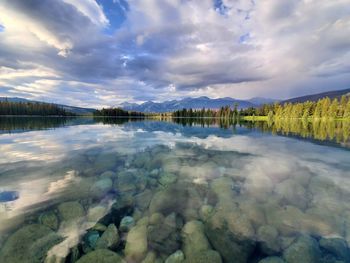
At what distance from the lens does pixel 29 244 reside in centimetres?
598

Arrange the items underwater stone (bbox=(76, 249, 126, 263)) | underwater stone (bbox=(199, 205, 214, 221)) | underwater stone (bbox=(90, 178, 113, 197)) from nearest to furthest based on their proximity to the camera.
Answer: underwater stone (bbox=(76, 249, 126, 263))
underwater stone (bbox=(199, 205, 214, 221))
underwater stone (bbox=(90, 178, 113, 197))

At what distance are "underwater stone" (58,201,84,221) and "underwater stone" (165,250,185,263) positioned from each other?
12.6 ft

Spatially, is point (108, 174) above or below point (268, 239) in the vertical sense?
above

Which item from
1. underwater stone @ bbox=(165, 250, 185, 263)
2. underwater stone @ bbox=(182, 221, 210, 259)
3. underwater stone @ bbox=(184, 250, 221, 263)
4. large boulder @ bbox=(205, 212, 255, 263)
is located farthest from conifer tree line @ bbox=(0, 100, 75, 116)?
underwater stone @ bbox=(184, 250, 221, 263)

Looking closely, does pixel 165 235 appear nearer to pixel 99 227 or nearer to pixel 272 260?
pixel 99 227

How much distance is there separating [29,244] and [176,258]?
433 cm

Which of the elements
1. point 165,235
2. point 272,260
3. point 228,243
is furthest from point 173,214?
point 272,260

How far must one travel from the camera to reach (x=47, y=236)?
20.9 ft

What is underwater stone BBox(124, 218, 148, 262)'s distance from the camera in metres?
6.07

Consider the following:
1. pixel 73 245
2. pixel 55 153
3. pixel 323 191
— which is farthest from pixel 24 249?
pixel 55 153

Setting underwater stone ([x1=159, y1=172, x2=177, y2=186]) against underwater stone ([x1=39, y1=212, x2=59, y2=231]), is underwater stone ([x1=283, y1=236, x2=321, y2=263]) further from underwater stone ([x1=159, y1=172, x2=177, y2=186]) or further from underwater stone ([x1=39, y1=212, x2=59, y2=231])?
underwater stone ([x1=39, y1=212, x2=59, y2=231])

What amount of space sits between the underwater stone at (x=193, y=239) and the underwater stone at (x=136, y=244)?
1.28 metres

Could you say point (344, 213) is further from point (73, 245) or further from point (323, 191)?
point (73, 245)

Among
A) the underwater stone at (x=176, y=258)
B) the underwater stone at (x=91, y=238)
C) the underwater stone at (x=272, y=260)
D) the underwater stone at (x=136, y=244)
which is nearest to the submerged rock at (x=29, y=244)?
the underwater stone at (x=91, y=238)
